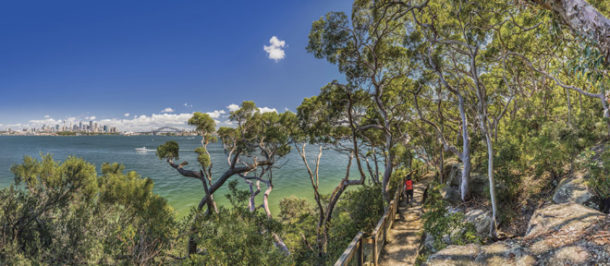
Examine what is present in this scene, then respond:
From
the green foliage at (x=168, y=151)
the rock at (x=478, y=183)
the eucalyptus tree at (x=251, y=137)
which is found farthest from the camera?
the eucalyptus tree at (x=251, y=137)

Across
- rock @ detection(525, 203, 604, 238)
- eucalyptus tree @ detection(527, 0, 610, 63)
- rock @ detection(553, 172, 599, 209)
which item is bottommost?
rock @ detection(525, 203, 604, 238)

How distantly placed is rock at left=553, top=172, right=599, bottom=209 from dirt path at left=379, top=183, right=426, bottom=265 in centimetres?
332

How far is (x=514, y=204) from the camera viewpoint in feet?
18.5

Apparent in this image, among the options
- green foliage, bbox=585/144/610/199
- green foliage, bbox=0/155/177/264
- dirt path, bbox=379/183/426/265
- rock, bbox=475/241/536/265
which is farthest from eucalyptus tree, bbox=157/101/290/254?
green foliage, bbox=585/144/610/199

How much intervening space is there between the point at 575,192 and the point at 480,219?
6.04ft

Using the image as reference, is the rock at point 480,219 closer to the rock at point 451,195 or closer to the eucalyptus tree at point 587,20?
the rock at point 451,195

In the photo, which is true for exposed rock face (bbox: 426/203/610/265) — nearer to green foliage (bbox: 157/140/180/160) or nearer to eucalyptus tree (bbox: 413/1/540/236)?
eucalyptus tree (bbox: 413/1/540/236)

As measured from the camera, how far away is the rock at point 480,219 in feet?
17.4

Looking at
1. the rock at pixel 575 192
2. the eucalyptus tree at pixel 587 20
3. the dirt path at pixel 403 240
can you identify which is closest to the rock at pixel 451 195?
the dirt path at pixel 403 240

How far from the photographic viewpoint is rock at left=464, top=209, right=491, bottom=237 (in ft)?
17.4

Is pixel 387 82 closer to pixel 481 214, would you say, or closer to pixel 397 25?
pixel 397 25

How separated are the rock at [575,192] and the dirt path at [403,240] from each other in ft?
10.9

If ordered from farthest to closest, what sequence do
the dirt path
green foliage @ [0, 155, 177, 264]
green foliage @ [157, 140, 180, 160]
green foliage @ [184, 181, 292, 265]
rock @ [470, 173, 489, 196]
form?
green foliage @ [157, 140, 180, 160], rock @ [470, 173, 489, 196], the dirt path, green foliage @ [0, 155, 177, 264], green foliage @ [184, 181, 292, 265]

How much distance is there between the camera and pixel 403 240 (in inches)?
288
